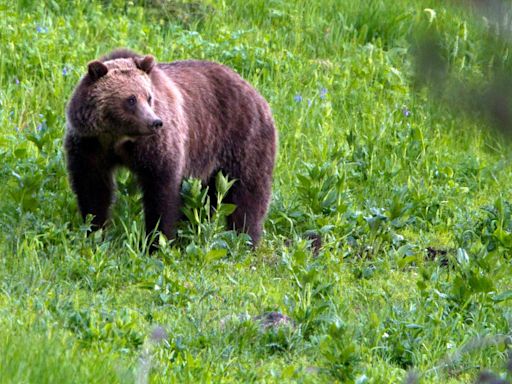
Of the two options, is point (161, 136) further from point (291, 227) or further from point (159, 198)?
point (291, 227)

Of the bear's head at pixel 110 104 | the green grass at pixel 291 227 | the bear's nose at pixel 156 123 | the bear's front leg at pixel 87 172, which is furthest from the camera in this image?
the bear's front leg at pixel 87 172

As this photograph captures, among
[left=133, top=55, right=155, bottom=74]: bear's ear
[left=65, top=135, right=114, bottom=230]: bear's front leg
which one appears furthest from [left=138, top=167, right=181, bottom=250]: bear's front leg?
[left=133, top=55, right=155, bottom=74]: bear's ear

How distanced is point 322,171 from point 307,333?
237 centimetres

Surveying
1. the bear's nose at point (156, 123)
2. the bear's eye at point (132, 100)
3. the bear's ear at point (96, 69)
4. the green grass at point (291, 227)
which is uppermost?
the bear's ear at point (96, 69)

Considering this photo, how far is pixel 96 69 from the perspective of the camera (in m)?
→ 6.14

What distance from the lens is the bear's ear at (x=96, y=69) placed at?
611cm

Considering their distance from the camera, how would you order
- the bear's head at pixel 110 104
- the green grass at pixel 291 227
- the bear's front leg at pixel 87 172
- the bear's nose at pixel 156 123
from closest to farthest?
the green grass at pixel 291 227 → the bear's nose at pixel 156 123 → the bear's head at pixel 110 104 → the bear's front leg at pixel 87 172

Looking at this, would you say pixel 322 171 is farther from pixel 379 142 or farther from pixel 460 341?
pixel 460 341

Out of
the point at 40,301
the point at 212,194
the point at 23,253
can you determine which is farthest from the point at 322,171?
the point at 40,301

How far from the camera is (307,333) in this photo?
4844 millimetres

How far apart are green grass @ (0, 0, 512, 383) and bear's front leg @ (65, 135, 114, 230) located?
0.64ft

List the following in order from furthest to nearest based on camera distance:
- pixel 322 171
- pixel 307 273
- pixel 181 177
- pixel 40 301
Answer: pixel 322 171 → pixel 181 177 → pixel 307 273 → pixel 40 301

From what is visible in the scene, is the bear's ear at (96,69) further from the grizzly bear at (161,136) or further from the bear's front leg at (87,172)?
the bear's front leg at (87,172)

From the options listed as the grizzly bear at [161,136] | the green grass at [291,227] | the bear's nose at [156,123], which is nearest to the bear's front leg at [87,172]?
A: the grizzly bear at [161,136]
